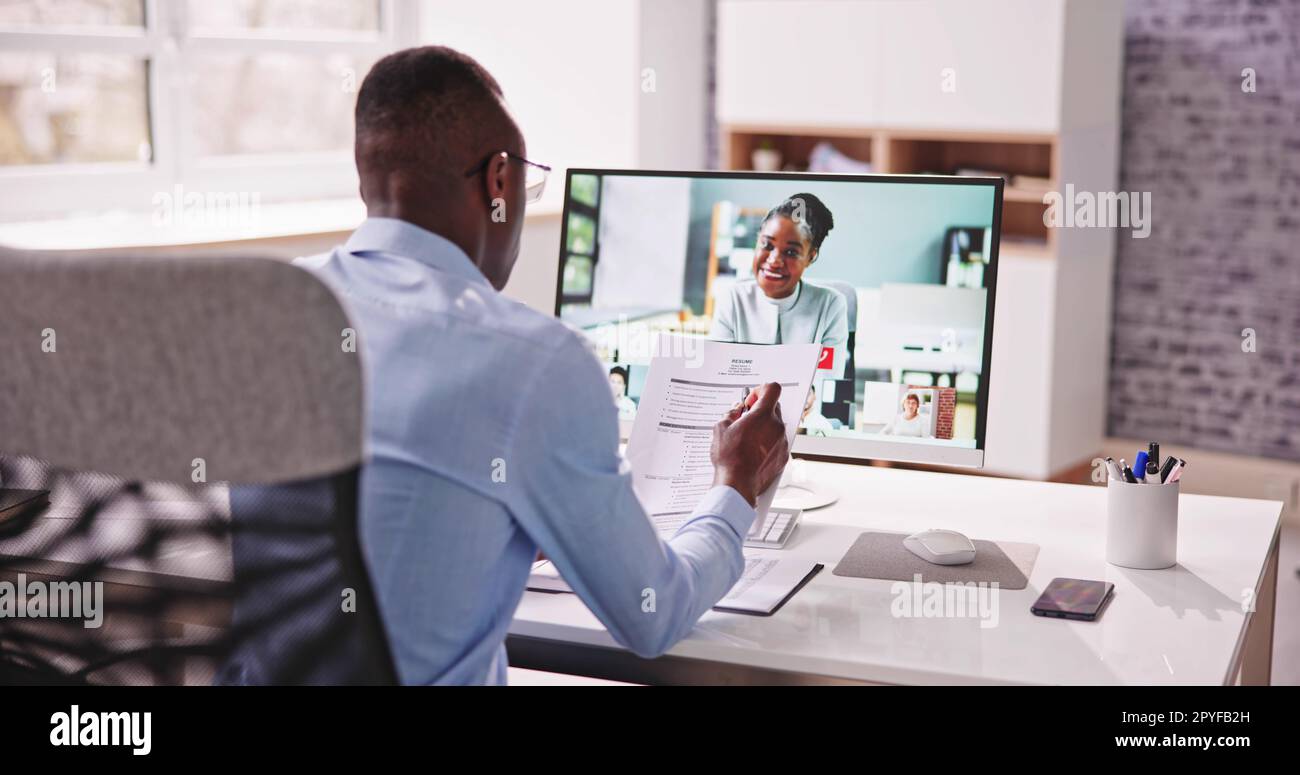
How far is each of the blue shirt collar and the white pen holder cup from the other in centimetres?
84

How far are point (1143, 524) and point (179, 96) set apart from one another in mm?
3242

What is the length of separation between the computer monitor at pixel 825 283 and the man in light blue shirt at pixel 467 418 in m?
0.55

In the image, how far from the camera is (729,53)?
472cm

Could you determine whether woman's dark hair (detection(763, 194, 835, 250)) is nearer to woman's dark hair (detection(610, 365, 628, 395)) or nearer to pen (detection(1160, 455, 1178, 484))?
woman's dark hair (detection(610, 365, 628, 395))

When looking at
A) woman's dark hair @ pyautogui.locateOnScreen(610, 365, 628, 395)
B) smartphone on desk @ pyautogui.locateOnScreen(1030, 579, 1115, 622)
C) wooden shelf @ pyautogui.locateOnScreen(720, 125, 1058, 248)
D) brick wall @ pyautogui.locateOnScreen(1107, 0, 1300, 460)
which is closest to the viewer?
smartphone on desk @ pyautogui.locateOnScreen(1030, 579, 1115, 622)

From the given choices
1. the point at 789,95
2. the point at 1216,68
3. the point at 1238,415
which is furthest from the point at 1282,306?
the point at 789,95

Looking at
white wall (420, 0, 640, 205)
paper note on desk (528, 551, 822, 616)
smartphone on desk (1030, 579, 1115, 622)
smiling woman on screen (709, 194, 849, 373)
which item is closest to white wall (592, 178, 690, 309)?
smiling woman on screen (709, 194, 849, 373)

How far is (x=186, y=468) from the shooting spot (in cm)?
82

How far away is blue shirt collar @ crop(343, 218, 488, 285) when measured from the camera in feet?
4.03

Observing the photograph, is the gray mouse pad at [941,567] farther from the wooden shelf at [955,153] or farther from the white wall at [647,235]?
the wooden shelf at [955,153]

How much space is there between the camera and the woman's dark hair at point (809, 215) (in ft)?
6.01

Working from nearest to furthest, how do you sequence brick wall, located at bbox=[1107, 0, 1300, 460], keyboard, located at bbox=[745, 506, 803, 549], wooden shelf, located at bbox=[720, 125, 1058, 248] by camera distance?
keyboard, located at bbox=[745, 506, 803, 549] < brick wall, located at bbox=[1107, 0, 1300, 460] < wooden shelf, located at bbox=[720, 125, 1058, 248]

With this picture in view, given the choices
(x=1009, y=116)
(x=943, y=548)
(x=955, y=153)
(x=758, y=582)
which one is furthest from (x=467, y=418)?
(x=955, y=153)

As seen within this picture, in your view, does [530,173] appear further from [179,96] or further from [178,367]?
[179,96]
